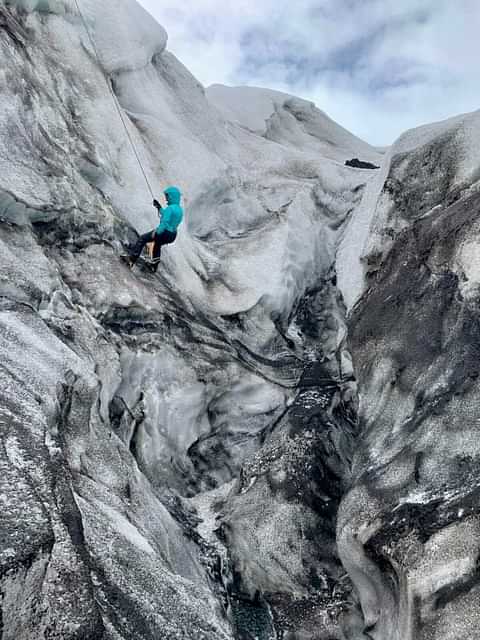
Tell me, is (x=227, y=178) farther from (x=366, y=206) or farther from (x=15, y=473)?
(x=15, y=473)

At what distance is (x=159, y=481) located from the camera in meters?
9.73

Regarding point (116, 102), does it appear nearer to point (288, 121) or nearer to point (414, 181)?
point (414, 181)

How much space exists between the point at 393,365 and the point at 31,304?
177 inches

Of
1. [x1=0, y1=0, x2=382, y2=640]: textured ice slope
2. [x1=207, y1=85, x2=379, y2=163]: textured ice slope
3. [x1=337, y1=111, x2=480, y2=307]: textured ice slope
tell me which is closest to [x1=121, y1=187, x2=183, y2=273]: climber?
[x1=0, y1=0, x2=382, y2=640]: textured ice slope

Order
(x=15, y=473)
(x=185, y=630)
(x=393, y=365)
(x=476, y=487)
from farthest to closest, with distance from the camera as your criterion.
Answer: (x=393, y=365), (x=476, y=487), (x=185, y=630), (x=15, y=473)

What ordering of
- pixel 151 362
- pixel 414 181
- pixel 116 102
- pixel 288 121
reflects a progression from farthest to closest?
pixel 288 121 < pixel 116 102 < pixel 414 181 < pixel 151 362

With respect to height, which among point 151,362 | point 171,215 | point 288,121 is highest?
point 288,121

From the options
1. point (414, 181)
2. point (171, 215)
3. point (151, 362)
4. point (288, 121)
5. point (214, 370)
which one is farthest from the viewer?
point (288, 121)

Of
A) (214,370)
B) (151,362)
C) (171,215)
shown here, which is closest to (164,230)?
(171,215)

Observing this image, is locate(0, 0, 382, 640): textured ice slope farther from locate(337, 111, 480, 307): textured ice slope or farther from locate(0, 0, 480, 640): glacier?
locate(337, 111, 480, 307): textured ice slope

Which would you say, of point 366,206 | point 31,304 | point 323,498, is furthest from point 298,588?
point 366,206

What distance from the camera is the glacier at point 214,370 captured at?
5.86m

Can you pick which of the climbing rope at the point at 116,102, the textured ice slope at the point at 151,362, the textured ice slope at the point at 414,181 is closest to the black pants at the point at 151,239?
the textured ice slope at the point at 151,362

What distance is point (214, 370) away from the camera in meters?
10.8
